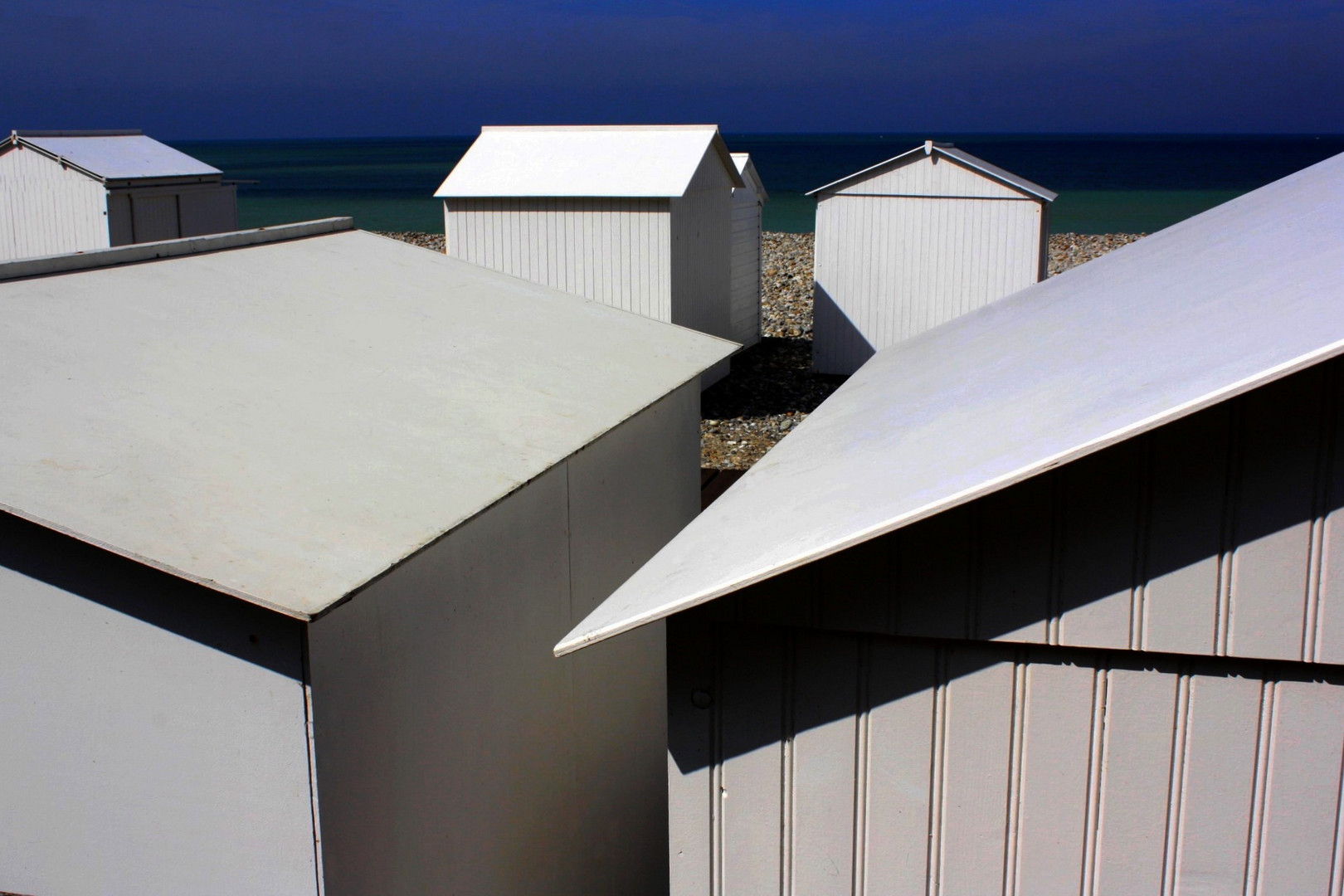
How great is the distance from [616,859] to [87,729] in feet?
9.45

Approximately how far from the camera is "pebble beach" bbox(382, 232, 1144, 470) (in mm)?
13750

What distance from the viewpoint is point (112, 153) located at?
16062 millimetres

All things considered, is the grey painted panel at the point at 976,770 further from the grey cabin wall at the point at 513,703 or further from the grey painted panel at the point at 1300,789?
the grey cabin wall at the point at 513,703

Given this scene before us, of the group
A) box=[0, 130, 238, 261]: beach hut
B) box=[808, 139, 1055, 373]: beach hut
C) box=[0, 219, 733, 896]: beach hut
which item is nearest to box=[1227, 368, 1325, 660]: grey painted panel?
box=[0, 219, 733, 896]: beach hut

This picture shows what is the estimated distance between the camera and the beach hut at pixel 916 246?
50.7ft

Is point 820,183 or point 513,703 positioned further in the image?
point 820,183

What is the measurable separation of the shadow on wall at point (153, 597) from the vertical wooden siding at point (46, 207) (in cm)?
1316

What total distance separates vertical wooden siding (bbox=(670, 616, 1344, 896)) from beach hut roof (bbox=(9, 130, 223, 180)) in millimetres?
14436

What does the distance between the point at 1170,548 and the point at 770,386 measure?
1379cm

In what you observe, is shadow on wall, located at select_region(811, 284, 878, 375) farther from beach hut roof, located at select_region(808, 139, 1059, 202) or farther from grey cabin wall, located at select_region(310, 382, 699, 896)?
grey cabin wall, located at select_region(310, 382, 699, 896)

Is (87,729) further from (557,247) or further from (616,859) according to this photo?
(557,247)

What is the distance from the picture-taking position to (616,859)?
224 inches

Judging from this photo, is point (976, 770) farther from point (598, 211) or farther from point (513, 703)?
point (598, 211)

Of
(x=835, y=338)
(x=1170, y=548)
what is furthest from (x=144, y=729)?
(x=835, y=338)
